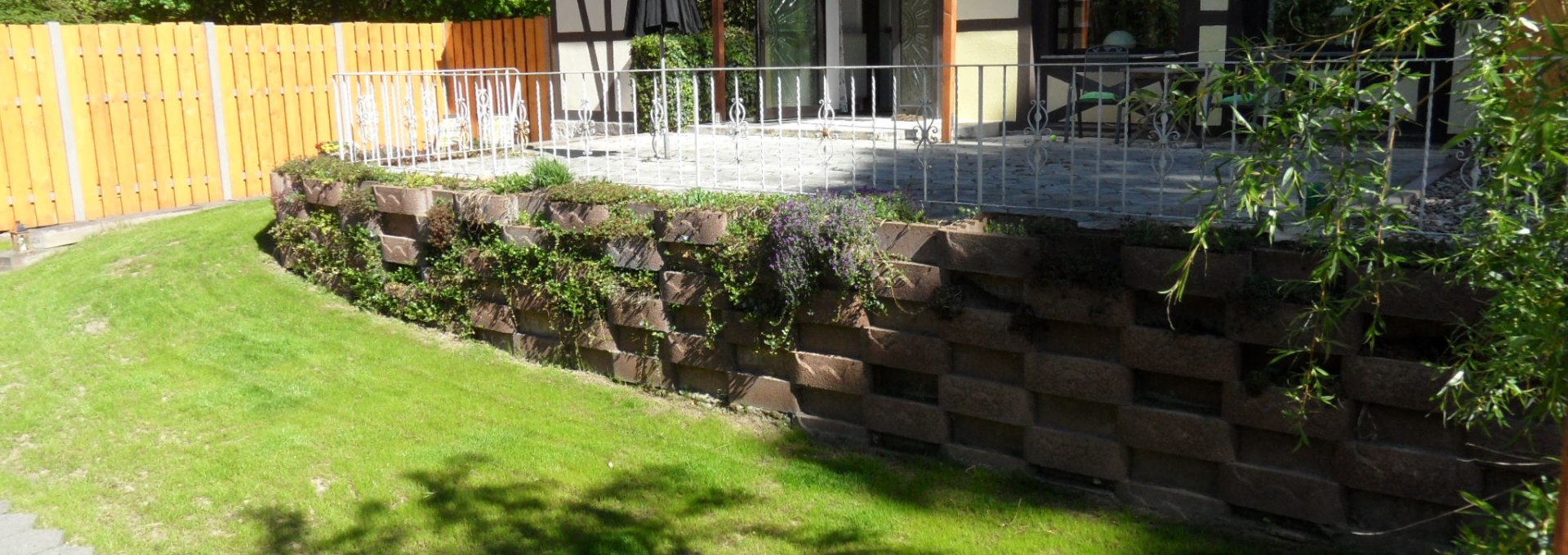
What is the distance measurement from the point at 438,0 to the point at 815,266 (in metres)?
18.3

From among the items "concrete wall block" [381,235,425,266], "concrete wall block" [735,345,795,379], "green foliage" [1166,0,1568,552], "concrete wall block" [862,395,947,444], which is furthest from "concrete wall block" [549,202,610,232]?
"green foliage" [1166,0,1568,552]

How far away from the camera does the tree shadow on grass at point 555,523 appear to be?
5.16 metres

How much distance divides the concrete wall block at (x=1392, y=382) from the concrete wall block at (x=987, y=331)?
1.31 metres

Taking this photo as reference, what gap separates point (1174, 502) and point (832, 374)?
5.66ft

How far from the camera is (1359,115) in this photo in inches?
114

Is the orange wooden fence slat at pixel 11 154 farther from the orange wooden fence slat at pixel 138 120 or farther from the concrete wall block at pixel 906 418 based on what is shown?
the concrete wall block at pixel 906 418

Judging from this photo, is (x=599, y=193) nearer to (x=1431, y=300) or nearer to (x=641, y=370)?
(x=641, y=370)

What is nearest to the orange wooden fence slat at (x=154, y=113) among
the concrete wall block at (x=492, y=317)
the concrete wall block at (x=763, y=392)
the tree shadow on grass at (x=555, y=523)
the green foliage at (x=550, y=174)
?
the concrete wall block at (x=492, y=317)

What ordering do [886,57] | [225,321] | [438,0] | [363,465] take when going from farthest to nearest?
1. [438,0]
2. [886,57]
3. [225,321]
4. [363,465]

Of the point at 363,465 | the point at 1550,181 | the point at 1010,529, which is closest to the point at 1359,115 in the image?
the point at 1550,181

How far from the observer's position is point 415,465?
5883mm

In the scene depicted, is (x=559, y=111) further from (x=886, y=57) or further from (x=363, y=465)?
(x=363, y=465)

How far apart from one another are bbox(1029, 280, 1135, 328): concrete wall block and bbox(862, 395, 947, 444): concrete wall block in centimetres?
79

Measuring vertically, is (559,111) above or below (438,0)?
below
